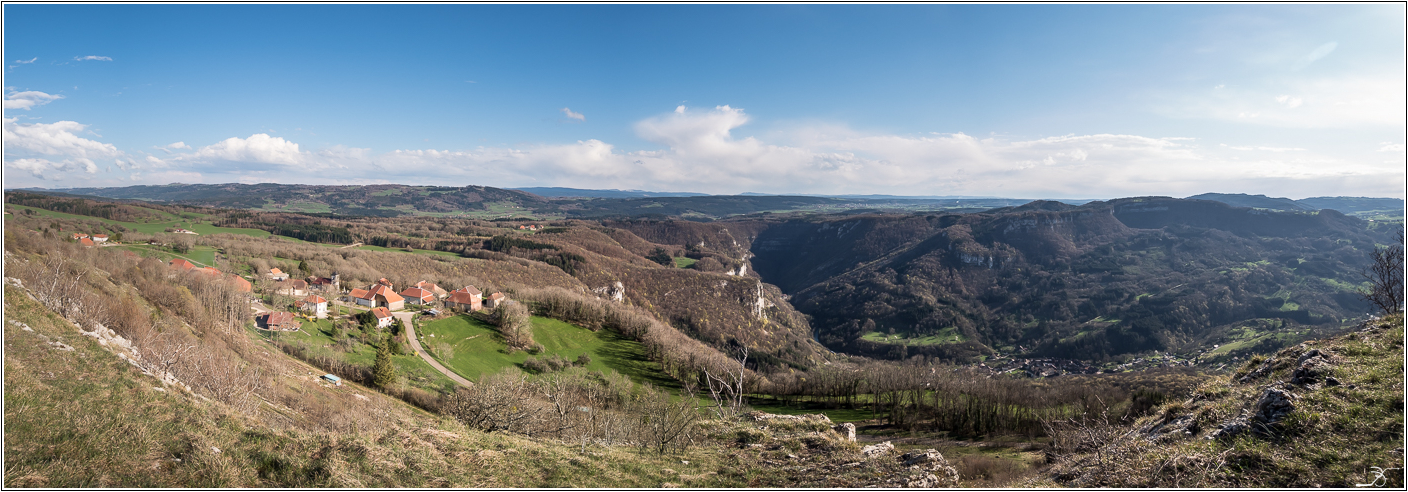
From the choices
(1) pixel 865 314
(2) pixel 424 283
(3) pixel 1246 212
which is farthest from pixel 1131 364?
(3) pixel 1246 212

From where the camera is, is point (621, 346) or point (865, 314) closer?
point (621, 346)

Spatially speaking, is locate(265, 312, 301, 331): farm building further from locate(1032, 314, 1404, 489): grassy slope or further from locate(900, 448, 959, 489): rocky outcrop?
locate(1032, 314, 1404, 489): grassy slope

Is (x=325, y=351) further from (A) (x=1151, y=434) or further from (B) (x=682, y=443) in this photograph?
(A) (x=1151, y=434)

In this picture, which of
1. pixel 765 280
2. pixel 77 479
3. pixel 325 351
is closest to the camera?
pixel 77 479

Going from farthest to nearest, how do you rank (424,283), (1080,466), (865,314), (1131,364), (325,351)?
1. (865,314)
2. (1131,364)
3. (424,283)
4. (325,351)
5. (1080,466)

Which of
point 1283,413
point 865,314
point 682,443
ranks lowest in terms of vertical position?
point 865,314

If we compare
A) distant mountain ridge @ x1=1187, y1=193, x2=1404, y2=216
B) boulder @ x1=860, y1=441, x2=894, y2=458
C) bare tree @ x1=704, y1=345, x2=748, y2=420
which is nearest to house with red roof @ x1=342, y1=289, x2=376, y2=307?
bare tree @ x1=704, y1=345, x2=748, y2=420
